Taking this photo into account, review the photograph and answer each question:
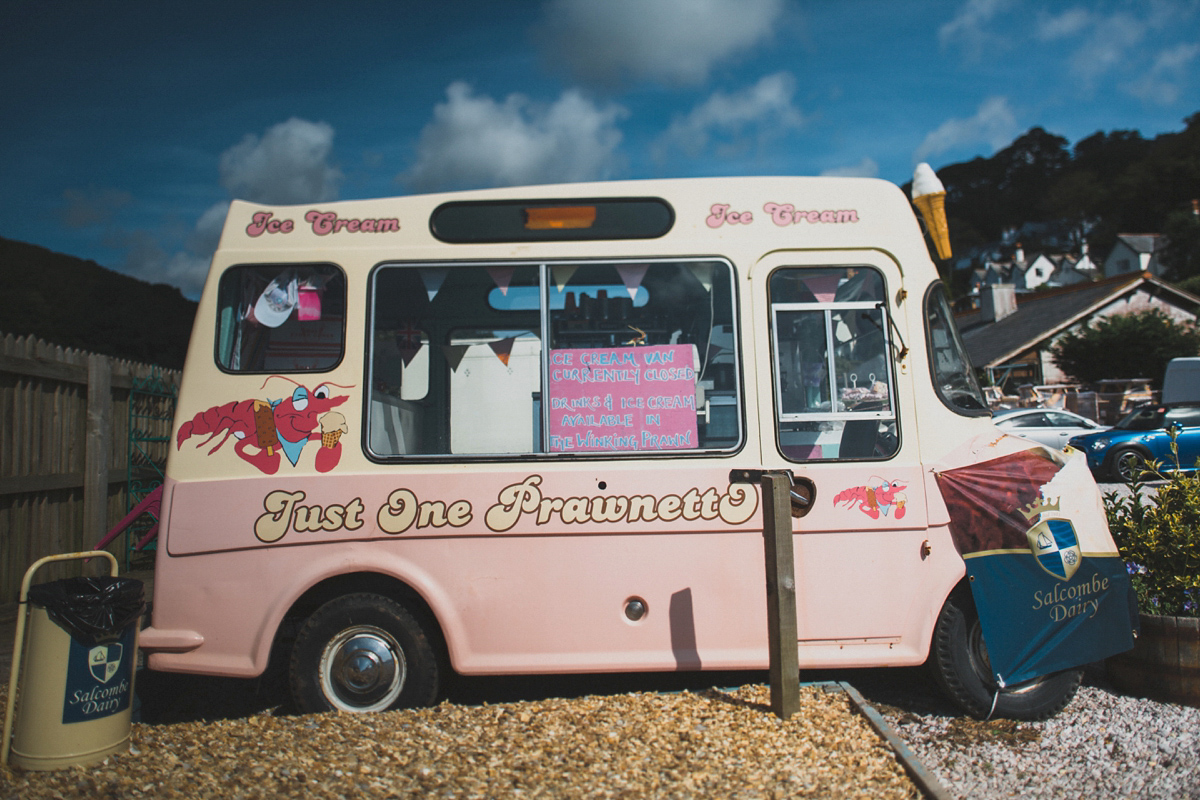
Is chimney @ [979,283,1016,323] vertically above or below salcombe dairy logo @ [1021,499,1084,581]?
above

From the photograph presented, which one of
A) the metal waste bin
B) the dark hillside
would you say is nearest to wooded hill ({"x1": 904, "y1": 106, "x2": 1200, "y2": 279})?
the dark hillside

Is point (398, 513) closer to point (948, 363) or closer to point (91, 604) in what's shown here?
point (91, 604)

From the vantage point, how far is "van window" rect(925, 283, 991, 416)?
4.06m

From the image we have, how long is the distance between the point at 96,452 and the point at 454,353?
16.1ft

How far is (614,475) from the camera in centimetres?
390

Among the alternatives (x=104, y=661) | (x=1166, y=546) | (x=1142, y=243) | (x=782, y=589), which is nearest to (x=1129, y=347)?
(x=1166, y=546)

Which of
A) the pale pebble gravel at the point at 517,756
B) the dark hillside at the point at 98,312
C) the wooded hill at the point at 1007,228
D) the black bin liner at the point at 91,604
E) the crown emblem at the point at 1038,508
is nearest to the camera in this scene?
the pale pebble gravel at the point at 517,756

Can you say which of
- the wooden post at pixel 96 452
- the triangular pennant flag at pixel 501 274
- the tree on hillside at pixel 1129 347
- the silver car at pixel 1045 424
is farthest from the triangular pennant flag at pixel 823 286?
the tree on hillside at pixel 1129 347

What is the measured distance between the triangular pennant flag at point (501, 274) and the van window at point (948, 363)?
2.29 m

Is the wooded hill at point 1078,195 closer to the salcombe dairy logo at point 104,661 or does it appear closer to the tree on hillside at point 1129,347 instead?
the tree on hillside at point 1129,347

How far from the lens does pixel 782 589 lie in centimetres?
367

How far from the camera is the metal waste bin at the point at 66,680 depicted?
341cm

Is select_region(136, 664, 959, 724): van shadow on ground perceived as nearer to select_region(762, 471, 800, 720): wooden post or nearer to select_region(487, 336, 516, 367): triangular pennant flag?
select_region(762, 471, 800, 720): wooden post

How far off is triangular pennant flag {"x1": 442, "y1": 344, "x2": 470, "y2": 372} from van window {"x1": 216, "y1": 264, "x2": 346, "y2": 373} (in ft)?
1.88
